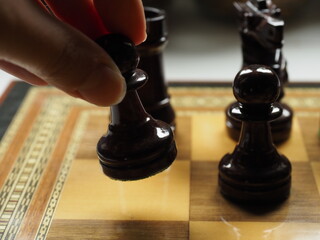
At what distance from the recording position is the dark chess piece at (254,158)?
0.79 m

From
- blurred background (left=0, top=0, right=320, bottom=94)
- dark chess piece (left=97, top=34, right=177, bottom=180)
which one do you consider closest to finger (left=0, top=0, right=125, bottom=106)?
dark chess piece (left=97, top=34, right=177, bottom=180)

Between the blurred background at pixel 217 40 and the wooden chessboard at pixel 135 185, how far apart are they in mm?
320

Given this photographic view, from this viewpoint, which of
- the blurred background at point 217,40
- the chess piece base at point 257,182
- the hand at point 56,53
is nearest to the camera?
the hand at point 56,53

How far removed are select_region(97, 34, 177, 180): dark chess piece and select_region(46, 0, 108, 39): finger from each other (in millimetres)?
107

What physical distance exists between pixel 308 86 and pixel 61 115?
23.9 inches

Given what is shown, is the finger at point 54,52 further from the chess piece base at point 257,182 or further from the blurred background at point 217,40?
the blurred background at point 217,40

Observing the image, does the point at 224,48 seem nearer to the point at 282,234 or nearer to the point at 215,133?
the point at 215,133

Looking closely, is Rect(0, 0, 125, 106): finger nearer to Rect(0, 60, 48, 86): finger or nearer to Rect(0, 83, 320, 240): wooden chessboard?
Rect(0, 60, 48, 86): finger

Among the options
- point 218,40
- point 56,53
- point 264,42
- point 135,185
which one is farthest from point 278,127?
point 218,40

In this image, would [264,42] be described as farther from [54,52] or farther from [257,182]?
[54,52]

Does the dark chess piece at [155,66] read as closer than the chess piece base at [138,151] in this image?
No

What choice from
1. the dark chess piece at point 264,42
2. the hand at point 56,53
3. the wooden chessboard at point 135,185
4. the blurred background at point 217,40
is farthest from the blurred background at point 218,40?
the hand at point 56,53

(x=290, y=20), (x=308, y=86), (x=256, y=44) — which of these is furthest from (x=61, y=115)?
(x=290, y=20)

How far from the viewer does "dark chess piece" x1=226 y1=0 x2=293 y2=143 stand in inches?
35.6
